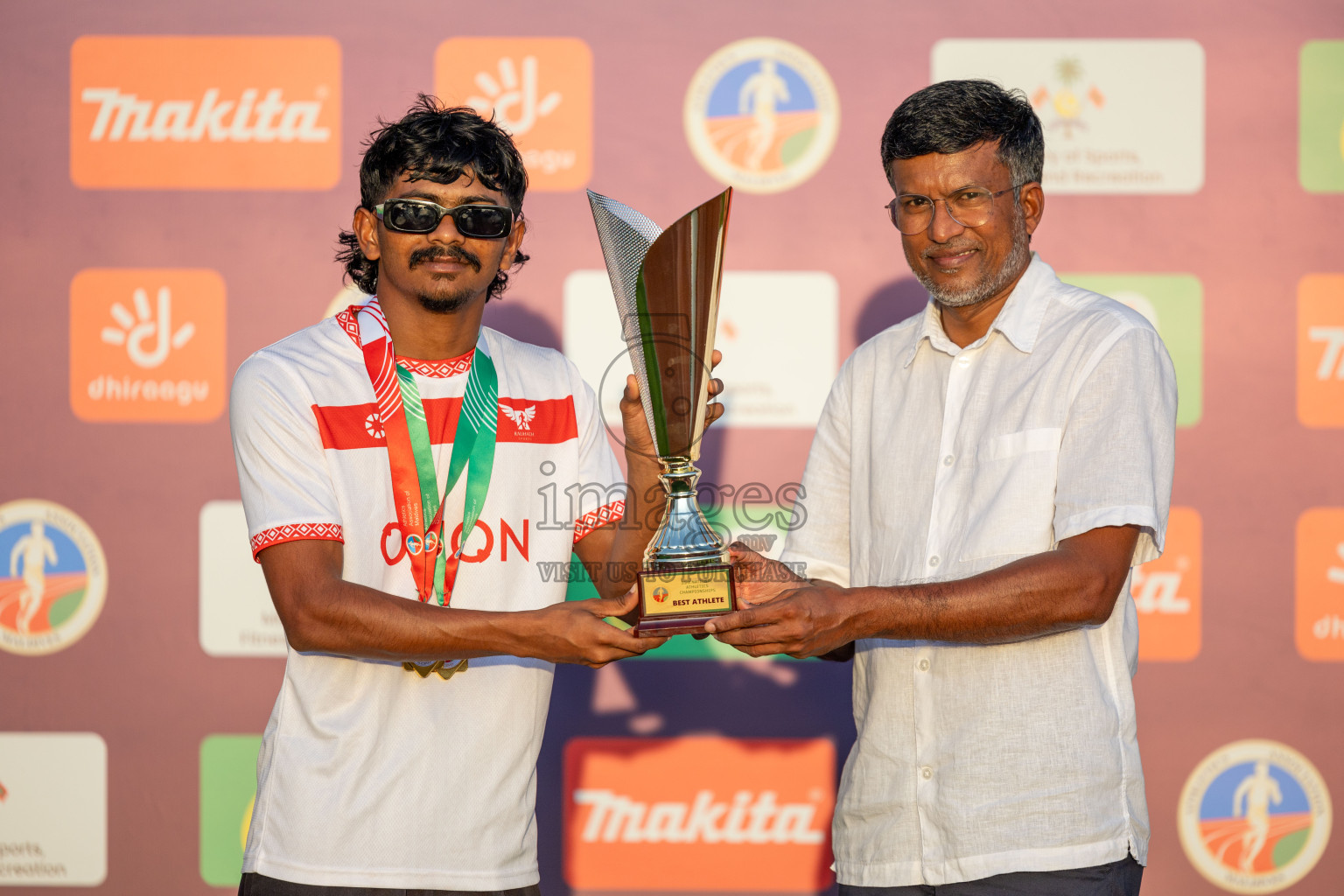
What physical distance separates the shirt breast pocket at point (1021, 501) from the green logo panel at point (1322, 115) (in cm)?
189

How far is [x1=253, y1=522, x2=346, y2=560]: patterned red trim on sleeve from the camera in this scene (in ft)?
6.07

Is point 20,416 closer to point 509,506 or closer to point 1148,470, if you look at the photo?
point 509,506

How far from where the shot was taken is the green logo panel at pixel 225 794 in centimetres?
321

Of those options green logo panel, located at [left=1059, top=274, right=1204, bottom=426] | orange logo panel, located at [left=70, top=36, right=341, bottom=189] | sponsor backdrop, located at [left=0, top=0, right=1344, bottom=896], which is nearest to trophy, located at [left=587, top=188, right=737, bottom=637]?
sponsor backdrop, located at [left=0, top=0, right=1344, bottom=896]

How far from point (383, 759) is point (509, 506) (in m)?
0.48

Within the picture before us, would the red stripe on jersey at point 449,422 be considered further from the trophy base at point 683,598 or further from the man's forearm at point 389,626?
the trophy base at point 683,598

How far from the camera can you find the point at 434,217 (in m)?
2.03

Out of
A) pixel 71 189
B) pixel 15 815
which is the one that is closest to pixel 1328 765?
pixel 15 815

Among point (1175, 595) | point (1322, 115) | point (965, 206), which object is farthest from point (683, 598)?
point (1322, 115)

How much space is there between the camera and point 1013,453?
1.93 metres

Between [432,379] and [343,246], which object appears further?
[343,246]

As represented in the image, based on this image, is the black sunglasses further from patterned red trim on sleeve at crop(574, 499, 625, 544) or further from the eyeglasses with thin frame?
the eyeglasses with thin frame

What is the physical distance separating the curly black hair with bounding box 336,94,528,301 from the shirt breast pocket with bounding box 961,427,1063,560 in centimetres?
106

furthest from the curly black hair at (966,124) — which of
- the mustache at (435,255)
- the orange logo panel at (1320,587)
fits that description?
the orange logo panel at (1320,587)
